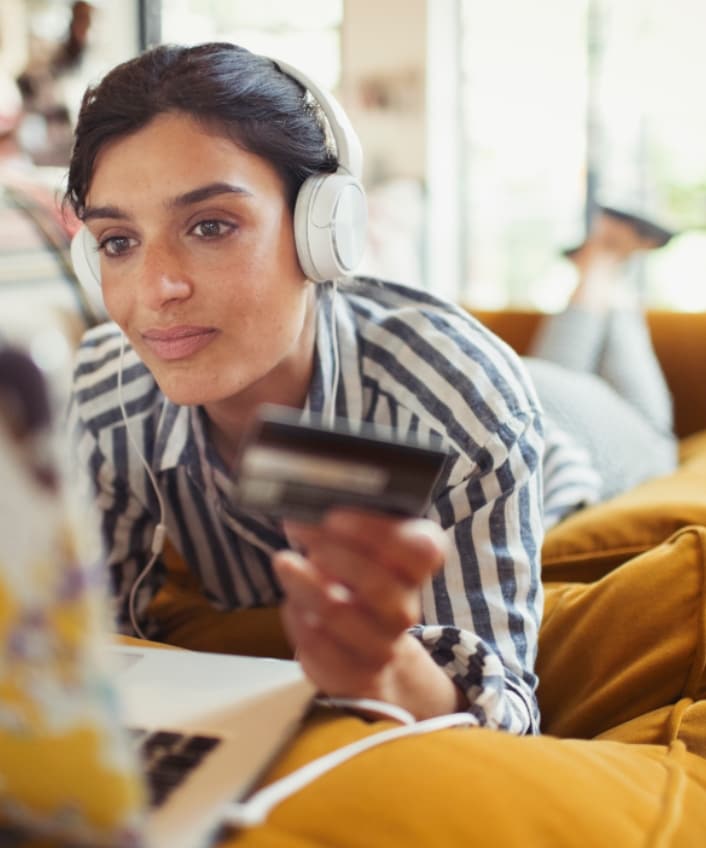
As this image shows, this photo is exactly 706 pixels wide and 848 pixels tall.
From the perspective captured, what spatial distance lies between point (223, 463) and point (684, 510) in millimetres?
489

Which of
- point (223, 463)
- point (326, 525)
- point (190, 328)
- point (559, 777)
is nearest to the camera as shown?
point (326, 525)

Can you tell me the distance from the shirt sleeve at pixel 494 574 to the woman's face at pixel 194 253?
217mm

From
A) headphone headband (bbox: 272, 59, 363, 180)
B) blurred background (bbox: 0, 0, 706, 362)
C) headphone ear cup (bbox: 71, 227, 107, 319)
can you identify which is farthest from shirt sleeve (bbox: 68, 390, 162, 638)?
blurred background (bbox: 0, 0, 706, 362)

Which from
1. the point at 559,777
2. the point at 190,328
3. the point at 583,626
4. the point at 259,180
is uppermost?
the point at 259,180

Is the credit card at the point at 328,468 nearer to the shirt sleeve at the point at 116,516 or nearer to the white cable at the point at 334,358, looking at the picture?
the white cable at the point at 334,358

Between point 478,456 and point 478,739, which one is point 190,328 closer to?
point 478,456

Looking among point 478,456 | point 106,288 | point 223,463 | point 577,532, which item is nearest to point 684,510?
point 577,532

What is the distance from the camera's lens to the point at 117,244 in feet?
3.13

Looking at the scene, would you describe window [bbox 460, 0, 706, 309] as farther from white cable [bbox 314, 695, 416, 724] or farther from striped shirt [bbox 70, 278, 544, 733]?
white cable [bbox 314, 695, 416, 724]

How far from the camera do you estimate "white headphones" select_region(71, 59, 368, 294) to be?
0.93 m

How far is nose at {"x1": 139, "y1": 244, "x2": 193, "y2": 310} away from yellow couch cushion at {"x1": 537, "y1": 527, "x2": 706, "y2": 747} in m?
0.47

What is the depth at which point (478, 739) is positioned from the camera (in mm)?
626

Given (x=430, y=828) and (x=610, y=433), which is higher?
(x=430, y=828)

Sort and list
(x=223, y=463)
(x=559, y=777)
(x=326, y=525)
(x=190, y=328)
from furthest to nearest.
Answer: (x=223, y=463)
(x=190, y=328)
(x=559, y=777)
(x=326, y=525)
